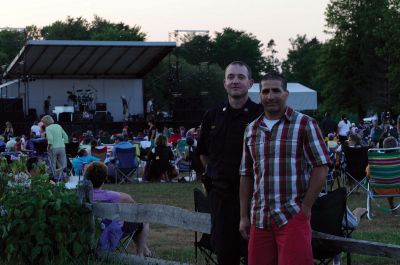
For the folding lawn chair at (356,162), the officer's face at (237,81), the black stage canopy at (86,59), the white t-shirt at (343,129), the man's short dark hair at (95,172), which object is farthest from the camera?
the black stage canopy at (86,59)

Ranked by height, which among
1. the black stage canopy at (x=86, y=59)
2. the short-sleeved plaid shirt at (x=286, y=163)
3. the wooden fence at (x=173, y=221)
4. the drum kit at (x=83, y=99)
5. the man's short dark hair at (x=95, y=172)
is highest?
the black stage canopy at (x=86, y=59)

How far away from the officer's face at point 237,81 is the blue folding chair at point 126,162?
12.5 m

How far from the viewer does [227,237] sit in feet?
17.1

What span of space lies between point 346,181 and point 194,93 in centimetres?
4994

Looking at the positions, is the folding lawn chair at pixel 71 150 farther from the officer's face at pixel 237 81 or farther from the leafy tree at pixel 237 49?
the leafy tree at pixel 237 49

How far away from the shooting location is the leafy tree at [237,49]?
102 m

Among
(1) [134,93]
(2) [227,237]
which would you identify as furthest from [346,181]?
(1) [134,93]

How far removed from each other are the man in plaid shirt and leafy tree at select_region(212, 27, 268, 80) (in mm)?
96077

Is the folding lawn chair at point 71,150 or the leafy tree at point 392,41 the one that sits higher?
the leafy tree at point 392,41

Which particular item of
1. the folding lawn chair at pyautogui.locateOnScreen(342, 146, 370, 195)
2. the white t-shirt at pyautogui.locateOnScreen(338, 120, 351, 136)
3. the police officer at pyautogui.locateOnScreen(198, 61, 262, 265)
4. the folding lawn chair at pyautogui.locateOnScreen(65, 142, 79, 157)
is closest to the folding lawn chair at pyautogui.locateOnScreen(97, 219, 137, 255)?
the police officer at pyautogui.locateOnScreen(198, 61, 262, 265)

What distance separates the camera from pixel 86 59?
3772 centimetres

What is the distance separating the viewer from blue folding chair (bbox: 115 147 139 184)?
17609mm

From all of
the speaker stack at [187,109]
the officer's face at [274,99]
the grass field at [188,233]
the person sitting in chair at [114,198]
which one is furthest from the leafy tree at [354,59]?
the officer's face at [274,99]

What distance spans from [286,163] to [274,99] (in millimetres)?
355
